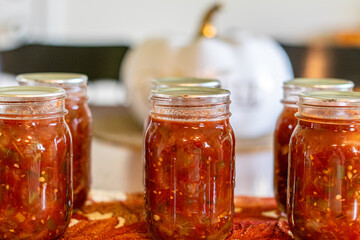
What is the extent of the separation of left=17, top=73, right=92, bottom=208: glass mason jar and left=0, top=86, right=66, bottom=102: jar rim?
107mm

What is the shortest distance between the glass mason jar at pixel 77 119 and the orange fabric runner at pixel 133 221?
48 millimetres

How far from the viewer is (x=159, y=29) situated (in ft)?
14.3

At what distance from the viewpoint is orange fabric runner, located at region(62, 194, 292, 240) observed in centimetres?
80

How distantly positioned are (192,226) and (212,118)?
0.16 m

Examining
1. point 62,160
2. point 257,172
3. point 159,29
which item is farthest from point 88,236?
point 159,29

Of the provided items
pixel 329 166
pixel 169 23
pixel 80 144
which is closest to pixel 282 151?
pixel 329 166

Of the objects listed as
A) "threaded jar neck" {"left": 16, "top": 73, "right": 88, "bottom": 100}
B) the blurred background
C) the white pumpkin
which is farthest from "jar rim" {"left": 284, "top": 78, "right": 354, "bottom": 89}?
Result: the blurred background

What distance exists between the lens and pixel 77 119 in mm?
888

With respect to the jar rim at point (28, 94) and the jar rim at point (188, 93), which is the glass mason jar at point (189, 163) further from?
the jar rim at point (28, 94)

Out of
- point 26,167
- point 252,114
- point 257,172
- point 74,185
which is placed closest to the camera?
point 26,167

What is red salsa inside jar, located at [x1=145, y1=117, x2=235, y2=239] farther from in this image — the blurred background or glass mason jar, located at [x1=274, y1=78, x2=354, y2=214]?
the blurred background

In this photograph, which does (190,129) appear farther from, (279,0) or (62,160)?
(279,0)

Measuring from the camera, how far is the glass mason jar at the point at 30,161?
0.70m

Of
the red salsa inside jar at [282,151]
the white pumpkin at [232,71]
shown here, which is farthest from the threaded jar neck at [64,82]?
the white pumpkin at [232,71]
